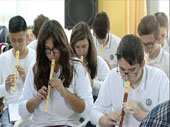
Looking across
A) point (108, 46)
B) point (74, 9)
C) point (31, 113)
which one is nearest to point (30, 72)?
point (31, 113)

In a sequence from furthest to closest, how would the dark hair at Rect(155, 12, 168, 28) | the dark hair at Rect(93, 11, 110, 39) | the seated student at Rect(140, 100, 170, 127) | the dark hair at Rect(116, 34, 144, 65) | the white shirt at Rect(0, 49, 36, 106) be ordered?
1. the dark hair at Rect(155, 12, 168, 28)
2. the dark hair at Rect(93, 11, 110, 39)
3. the white shirt at Rect(0, 49, 36, 106)
4. the dark hair at Rect(116, 34, 144, 65)
5. the seated student at Rect(140, 100, 170, 127)

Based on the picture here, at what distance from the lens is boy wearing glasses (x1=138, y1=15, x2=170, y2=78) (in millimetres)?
2328

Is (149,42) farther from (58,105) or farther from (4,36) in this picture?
(4,36)

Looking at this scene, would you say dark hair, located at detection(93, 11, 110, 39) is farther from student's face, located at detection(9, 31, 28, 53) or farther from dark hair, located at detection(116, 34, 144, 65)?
dark hair, located at detection(116, 34, 144, 65)

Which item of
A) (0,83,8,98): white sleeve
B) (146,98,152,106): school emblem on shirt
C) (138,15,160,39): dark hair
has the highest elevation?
(138,15,160,39): dark hair

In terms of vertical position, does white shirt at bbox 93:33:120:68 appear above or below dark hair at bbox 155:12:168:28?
below

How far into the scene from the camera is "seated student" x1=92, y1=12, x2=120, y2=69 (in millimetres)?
2881

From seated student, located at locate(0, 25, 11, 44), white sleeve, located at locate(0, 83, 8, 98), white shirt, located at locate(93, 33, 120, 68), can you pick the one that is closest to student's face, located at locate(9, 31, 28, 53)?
white sleeve, located at locate(0, 83, 8, 98)

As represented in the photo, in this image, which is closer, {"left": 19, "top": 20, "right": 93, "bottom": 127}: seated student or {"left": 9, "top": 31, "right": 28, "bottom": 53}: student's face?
{"left": 19, "top": 20, "right": 93, "bottom": 127}: seated student

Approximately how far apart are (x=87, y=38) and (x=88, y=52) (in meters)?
0.12

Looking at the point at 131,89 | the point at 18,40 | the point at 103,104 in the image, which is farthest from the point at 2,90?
the point at 131,89

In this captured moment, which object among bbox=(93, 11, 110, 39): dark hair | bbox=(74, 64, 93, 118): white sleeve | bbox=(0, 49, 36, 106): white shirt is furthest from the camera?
bbox=(93, 11, 110, 39): dark hair

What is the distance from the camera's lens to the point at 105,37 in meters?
2.97

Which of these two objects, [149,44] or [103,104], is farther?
[149,44]
